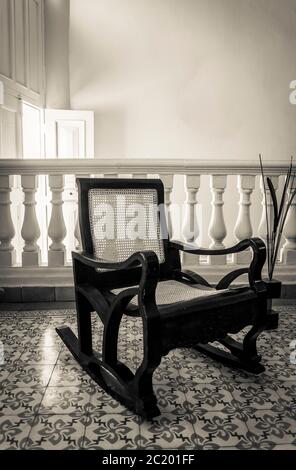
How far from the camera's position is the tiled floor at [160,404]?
4.90ft

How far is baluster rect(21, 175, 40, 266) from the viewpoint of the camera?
2.98 m

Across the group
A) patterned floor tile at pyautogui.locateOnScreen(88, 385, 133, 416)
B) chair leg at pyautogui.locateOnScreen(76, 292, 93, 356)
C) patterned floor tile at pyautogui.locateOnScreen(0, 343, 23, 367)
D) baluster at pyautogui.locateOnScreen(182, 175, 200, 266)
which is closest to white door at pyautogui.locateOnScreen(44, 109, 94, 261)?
baluster at pyautogui.locateOnScreen(182, 175, 200, 266)

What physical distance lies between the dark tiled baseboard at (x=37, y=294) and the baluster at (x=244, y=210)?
1.32m

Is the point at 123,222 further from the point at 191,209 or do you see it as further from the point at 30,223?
the point at 30,223

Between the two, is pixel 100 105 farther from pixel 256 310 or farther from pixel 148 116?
pixel 256 310

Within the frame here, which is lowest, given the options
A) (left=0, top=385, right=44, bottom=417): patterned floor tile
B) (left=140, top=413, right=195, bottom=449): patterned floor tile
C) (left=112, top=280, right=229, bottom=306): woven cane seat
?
(left=140, top=413, right=195, bottom=449): patterned floor tile

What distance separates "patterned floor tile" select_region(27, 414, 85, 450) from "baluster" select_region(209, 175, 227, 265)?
6.02ft

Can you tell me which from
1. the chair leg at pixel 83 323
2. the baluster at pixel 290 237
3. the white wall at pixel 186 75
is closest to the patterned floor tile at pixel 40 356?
the chair leg at pixel 83 323

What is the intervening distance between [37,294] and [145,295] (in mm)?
1693

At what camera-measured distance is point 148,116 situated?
5566mm

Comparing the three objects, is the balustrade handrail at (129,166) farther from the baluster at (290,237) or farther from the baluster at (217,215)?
the baluster at (290,237)

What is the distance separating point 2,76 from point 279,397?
13.1 feet

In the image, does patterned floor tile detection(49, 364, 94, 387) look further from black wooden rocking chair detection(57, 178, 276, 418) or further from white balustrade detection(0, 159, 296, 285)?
white balustrade detection(0, 159, 296, 285)
